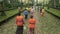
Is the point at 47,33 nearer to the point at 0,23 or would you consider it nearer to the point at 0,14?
the point at 0,23

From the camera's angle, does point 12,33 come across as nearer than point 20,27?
No

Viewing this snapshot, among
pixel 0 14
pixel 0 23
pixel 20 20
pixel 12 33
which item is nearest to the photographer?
pixel 20 20

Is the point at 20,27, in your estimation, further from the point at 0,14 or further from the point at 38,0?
the point at 38,0

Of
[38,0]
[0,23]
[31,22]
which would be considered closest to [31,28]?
[31,22]

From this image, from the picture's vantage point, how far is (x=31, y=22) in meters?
11.8

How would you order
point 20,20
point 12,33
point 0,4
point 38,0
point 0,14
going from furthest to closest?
1. point 38,0
2. point 0,4
3. point 0,14
4. point 12,33
5. point 20,20

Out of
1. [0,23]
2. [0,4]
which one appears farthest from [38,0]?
[0,23]

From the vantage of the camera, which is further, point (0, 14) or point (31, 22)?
point (0, 14)

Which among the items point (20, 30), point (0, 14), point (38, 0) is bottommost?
point (38, 0)

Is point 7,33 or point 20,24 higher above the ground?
point 20,24

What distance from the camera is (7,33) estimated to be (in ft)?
49.4

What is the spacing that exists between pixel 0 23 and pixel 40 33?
599 centimetres

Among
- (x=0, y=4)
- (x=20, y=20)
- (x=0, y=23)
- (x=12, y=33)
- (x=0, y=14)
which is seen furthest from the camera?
(x=0, y=4)

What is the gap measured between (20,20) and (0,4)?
24.0 meters
